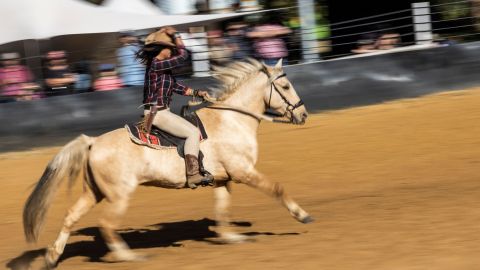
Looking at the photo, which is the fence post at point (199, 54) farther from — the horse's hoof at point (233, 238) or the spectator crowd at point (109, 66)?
the horse's hoof at point (233, 238)

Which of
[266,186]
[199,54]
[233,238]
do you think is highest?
[199,54]

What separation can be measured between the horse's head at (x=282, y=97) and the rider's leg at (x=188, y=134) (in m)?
0.97

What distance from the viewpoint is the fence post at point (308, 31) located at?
17.4m

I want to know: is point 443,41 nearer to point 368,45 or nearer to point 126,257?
point 368,45

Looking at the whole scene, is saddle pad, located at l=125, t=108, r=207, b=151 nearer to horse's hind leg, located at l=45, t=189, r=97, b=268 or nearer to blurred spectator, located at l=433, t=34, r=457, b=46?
horse's hind leg, located at l=45, t=189, r=97, b=268

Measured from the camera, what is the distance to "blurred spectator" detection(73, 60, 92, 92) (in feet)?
54.9

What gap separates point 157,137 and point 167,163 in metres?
0.30

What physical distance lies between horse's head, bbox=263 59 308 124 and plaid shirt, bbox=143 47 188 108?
1.03m

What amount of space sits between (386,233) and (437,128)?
5923mm

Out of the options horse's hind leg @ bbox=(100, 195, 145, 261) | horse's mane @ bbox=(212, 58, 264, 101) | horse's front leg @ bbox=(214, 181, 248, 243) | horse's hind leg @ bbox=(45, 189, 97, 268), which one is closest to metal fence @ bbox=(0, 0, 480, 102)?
horse's mane @ bbox=(212, 58, 264, 101)

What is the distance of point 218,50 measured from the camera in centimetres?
1672

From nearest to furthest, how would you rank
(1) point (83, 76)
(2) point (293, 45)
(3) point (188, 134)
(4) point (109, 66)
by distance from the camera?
1. (3) point (188, 134)
2. (4) point (109, 66)
3. (1) point (83, 76)
4. (2) point (293, 45)

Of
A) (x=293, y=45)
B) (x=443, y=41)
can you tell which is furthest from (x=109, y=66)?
(x=443, y=41)

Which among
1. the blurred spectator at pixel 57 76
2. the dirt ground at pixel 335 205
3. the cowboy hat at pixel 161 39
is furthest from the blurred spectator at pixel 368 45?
the cowboy hat at pixel 161 39
